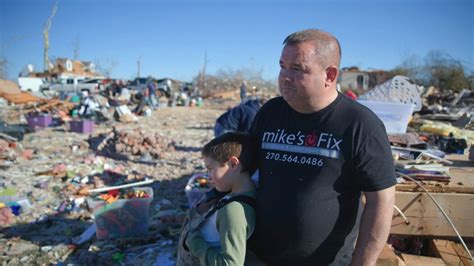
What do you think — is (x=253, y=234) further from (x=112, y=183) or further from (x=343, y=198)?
(x=112, y=183)

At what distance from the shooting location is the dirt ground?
3863 millimetres

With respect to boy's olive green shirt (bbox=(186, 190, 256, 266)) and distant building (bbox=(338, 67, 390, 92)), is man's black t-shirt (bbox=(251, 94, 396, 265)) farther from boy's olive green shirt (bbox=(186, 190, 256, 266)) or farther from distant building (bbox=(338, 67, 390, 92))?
distant building (bbox=(338, 67, 390, 92))

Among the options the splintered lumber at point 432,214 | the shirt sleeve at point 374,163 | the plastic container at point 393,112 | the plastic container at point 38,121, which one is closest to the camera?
the shirt sleeve at point 374,163

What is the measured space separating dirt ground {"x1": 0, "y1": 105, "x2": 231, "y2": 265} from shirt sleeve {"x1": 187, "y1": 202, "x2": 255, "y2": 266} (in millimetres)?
2250

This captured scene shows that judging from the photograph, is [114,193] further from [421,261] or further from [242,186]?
[421,261]

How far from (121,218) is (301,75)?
3317 mm

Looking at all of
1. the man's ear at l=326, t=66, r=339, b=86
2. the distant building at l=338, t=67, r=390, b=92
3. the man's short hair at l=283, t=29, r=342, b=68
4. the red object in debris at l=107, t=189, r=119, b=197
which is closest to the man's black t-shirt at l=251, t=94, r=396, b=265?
the man's ear at l=326, t=66, r=339, b=86

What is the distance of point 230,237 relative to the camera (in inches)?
61.2

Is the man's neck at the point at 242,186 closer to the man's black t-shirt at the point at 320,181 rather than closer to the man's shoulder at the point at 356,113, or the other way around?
the man's black t-shirt at the point at 320,181

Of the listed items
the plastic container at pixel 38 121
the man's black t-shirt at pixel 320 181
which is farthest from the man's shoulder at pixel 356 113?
the plastic container at pixel 38 121

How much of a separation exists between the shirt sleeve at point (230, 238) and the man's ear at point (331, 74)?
0.73 m

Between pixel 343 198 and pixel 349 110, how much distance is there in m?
0.41

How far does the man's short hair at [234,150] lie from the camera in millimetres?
1761

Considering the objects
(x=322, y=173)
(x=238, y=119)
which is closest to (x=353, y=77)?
(x=238, y=119)
